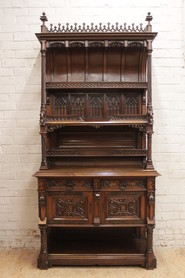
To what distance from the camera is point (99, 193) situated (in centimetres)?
256

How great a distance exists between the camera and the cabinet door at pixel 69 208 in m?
2.58

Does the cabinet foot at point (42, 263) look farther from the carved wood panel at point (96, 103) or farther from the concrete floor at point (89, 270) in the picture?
the carved wood panel at point (96, 103)

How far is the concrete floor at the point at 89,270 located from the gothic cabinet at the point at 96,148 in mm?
70

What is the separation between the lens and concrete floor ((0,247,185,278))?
254cm

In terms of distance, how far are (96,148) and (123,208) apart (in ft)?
2.41

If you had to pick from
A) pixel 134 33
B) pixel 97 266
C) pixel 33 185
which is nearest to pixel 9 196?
pixel 33 185

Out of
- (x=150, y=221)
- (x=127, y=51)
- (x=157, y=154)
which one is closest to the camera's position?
(x=150, y=221)

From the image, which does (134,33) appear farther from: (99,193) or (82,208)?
(82,208)

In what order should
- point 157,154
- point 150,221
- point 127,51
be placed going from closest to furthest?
1. point 150,221
2. point 127,51
3. point 157,154

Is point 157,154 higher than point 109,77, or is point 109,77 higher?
point 109,77

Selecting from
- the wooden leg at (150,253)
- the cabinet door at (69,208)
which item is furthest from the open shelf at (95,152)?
the wooden leg at (150,253)

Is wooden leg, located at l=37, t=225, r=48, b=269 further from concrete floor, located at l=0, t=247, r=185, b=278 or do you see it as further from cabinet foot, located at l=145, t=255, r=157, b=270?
cabinet foot, located at l=145, t=255, r=157, b=270

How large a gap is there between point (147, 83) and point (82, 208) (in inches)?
56.2

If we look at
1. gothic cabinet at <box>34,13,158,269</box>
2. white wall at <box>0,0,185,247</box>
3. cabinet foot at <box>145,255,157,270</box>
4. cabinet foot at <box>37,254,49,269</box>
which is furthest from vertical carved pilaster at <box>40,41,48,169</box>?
cabinet foot at <box>145,255,157,270</box>
